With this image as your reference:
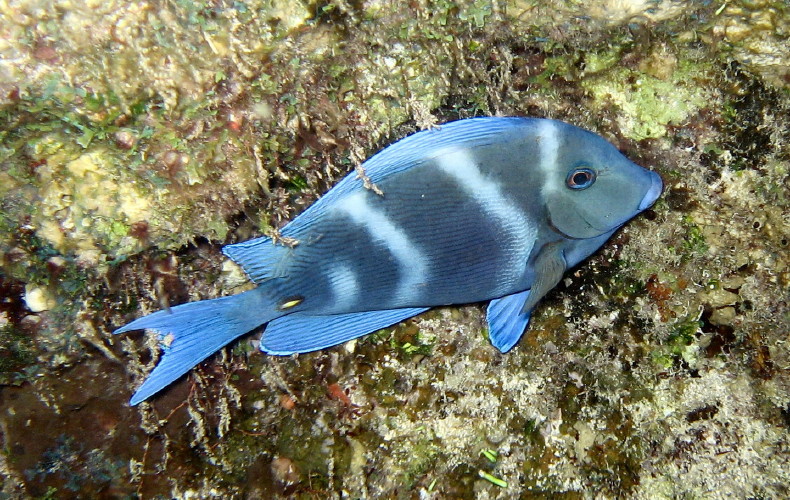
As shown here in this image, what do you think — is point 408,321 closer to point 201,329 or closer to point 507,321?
point 507,321

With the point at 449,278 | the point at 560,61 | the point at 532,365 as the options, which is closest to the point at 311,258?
the point at 449,278

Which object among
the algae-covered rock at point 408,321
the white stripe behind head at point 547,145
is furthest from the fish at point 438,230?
the algae-covered rock at point 408,321

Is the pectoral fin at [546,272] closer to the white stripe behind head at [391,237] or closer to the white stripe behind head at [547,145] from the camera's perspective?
the white stripe behind head at [547,145]

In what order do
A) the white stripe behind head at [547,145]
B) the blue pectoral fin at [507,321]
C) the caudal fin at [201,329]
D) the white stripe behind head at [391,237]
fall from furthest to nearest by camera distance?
the blue pectoral fin at [507,321] → the caudal fin at [201,329] → the white stripe behind head at [391,237] → the white stripe behind head at [547,145]

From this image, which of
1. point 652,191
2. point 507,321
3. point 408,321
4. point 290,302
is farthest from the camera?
point 408,321

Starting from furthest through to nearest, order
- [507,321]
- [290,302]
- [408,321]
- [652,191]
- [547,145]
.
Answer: [408,321] → [507,321] → [290,302] → [652,191] → [547,145]

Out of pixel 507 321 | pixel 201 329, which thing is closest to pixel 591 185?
pixel 507 321

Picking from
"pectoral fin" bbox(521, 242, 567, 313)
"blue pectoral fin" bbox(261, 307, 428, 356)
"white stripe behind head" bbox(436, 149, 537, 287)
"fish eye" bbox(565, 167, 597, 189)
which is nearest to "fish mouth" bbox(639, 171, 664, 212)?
"fish eye" bbox(565, 167, 597, 189)
